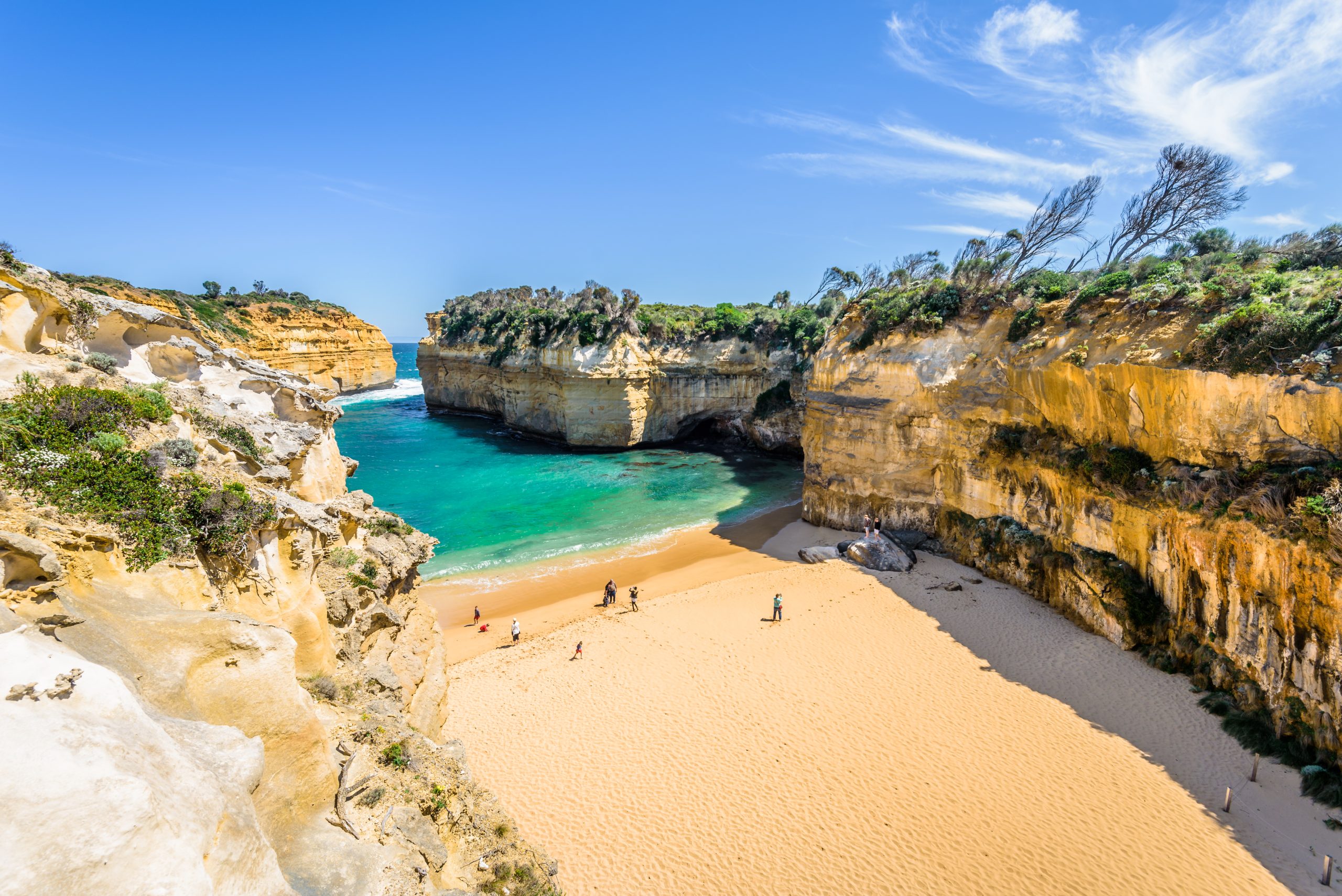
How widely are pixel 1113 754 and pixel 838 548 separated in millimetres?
9472

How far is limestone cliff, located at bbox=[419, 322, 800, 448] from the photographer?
36.8 meters

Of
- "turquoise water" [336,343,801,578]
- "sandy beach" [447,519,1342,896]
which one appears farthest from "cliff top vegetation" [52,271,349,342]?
"sandy beach" [447,519,1342,896]

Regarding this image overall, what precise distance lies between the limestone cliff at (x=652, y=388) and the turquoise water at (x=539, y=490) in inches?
68.5

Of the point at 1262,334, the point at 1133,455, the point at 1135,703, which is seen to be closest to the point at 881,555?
the point at 1133,455

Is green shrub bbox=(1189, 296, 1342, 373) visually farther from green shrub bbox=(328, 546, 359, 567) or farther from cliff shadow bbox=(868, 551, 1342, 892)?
green shrub bbox=(328, 546, 359, 567)

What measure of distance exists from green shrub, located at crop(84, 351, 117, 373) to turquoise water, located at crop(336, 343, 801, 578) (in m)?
11.5

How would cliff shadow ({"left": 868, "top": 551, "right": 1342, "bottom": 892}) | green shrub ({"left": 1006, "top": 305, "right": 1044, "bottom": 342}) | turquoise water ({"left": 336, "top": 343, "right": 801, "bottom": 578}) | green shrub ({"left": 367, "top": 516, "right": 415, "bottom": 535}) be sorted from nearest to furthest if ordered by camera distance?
cliff shadow ({"left": 868, "top": 551, "right": 1342, "bottom": 892}) < green shrub ({"left": 367, "top": 516, "right": 415, "bottom": 535}) < green shrub ({"left": 1006, "top": 305, "right": 1044, "bottom": 342}) < turquoise water ({"left": 336, "top": 343, "right": 801, "bottom": 578})

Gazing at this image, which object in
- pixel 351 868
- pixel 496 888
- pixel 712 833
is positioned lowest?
pixel 712 833

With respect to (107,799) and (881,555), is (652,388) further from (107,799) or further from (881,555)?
(107,799)

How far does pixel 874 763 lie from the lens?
950 centimetres

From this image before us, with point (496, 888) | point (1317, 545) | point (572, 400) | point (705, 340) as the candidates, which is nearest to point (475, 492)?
point (572, 400)

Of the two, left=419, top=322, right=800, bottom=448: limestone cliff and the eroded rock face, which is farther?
left=419, top=322, right=800, bottom=448: limestone cliff

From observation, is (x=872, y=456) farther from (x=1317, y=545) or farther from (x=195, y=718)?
(x=195, y=718)

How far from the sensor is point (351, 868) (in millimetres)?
4312
